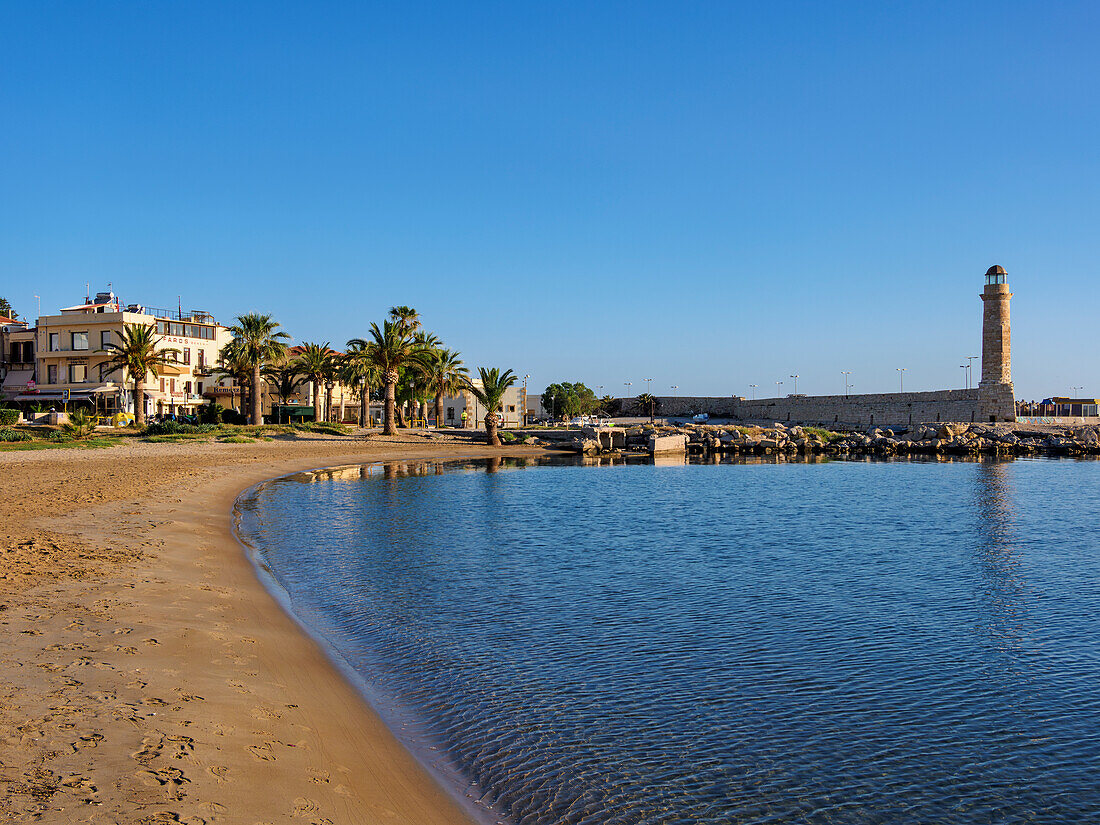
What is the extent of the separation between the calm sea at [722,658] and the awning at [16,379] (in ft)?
187

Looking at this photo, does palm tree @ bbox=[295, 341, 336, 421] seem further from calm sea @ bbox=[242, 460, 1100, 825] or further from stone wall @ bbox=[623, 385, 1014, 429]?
stone wall @ bbox=[623, 385, 1014, 429]

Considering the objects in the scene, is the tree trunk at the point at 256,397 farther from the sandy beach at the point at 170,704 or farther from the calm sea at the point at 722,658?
the sandy beach at the point at 170,704

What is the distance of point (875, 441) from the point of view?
7775cm

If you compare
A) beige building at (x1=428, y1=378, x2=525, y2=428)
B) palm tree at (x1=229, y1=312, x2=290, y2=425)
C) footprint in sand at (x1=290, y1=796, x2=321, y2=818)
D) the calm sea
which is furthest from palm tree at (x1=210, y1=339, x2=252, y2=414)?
footprint in sand at (x1=290, y1=796, x2=321, y2=818)

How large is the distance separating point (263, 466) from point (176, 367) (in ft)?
109

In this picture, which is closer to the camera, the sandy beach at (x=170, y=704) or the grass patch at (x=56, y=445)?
the sandy beach at (x=170, y=704)

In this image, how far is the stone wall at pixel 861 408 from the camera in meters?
87.6

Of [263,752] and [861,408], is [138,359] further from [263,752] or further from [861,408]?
[861,408]

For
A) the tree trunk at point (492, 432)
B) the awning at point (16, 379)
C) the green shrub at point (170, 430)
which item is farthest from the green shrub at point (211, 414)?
the tree trunk at point (492, 432)

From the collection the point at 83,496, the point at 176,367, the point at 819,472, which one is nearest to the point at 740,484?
the point at 819,472

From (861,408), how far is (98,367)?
293ft

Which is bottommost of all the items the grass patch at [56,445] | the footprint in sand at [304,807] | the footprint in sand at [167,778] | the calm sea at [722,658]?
the calm sea at [722,658]

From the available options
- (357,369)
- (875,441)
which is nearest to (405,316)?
(357,369)

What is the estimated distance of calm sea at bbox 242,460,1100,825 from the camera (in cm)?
683
